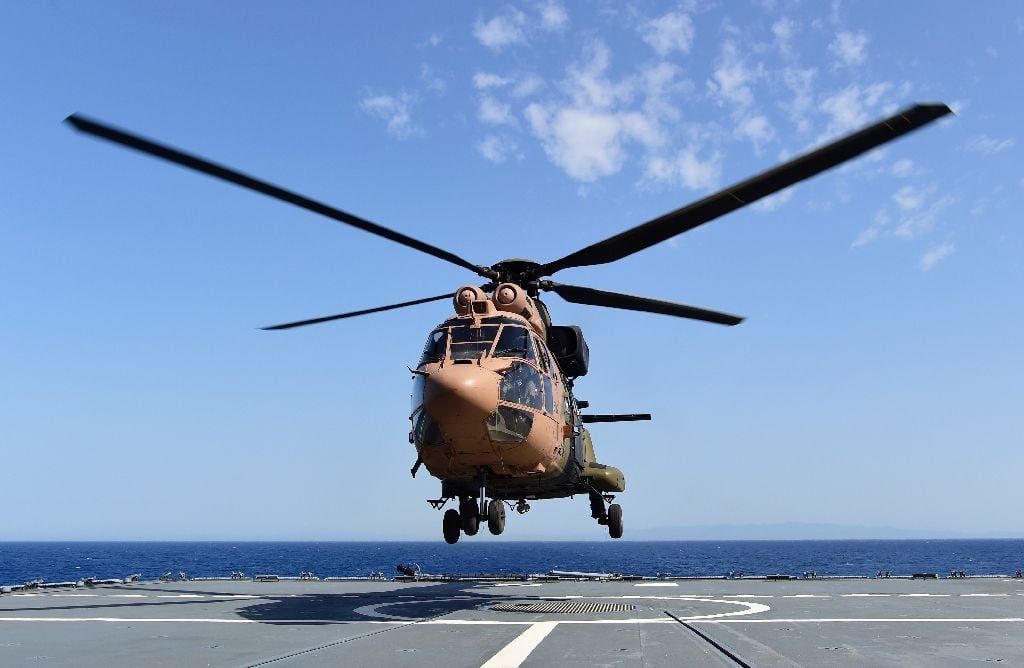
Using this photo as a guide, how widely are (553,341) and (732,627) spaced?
8.37m

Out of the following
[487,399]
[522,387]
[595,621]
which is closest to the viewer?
[487,399]

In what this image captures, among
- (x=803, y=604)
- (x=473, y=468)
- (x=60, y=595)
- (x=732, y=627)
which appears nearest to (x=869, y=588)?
(x=803, y=604)

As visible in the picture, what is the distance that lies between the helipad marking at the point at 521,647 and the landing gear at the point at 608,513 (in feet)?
27.0

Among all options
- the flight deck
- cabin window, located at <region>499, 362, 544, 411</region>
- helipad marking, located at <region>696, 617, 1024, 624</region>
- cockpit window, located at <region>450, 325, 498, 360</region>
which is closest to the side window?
cabin window, located at <region>499, 362, 544, 411</region>

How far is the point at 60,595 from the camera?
74.7 feet

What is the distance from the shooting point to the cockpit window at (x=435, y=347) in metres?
16.1

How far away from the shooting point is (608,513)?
2286cm

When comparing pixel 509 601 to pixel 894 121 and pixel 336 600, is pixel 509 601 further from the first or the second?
pixel 894 121

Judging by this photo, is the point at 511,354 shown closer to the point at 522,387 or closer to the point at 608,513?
the point at 522,387

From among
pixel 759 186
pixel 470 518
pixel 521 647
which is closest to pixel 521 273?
pixel 470 518

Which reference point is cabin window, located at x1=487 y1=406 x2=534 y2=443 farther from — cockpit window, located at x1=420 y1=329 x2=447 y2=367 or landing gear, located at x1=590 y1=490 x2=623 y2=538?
landing gear, located at x1=590 y1=490 x2=623 y2=538

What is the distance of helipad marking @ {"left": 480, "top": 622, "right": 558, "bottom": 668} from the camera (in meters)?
9.77

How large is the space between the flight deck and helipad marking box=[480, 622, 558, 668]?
0.03 metres

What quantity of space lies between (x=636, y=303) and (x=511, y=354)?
5.34m
